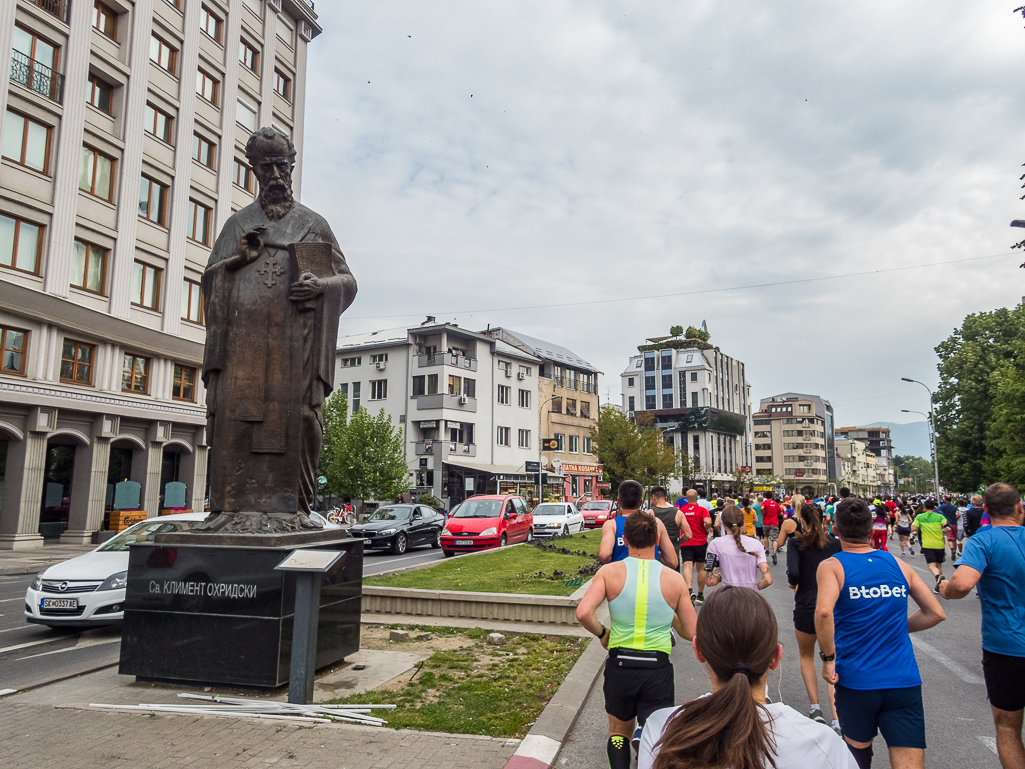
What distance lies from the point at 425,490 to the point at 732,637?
47.0 meters

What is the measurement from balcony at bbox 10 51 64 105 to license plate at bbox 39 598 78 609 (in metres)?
19.9


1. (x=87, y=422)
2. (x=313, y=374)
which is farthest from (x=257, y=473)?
(x=87, y=422)

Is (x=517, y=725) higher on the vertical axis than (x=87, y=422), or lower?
lower

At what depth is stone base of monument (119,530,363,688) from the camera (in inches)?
236

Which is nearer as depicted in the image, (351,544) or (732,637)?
(732,637)

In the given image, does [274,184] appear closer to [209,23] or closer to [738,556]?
[738,556]

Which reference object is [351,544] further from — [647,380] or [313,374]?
[647,380]

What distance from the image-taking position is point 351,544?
7.15 metres

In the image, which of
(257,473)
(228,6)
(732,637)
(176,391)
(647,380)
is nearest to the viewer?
(732,637)

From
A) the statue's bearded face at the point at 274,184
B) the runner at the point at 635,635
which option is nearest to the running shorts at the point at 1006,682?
the runner at the point at 635,635

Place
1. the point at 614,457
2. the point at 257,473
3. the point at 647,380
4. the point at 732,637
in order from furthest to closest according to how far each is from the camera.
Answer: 1. the point at 647,380
2. the point at 614,457
3. the point at 257,473
4. the point at 732,637

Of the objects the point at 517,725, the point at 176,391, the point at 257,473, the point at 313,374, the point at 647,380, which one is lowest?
the point at 517,725

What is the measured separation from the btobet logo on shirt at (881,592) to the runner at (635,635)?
35.2 inches

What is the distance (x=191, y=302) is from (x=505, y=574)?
21.0m
